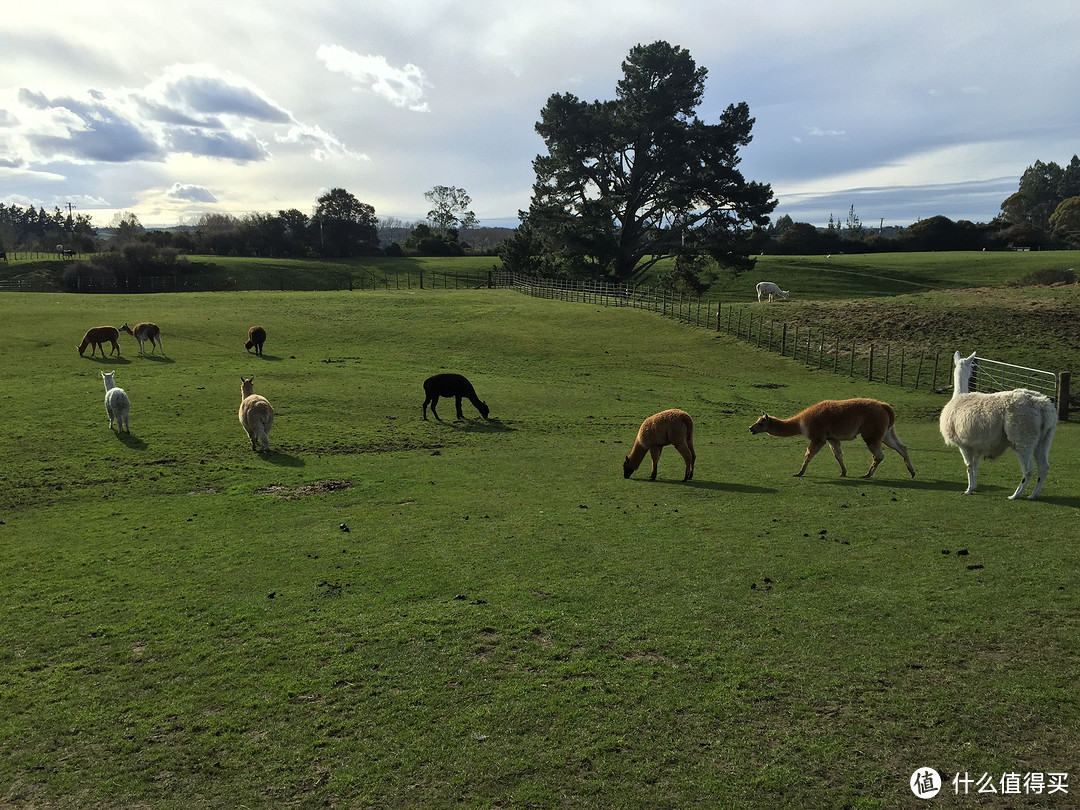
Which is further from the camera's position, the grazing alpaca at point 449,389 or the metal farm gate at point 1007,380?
the metal farm gate at point 1007,380

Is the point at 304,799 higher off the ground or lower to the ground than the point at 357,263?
lower

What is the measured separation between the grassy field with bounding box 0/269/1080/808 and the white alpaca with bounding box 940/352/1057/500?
0.74 meters

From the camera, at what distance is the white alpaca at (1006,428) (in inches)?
436

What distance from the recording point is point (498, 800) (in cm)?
496

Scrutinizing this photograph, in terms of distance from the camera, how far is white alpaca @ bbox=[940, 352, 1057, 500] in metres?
11.1

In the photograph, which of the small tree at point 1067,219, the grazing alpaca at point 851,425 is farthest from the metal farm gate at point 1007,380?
the small tree at point 1067,219

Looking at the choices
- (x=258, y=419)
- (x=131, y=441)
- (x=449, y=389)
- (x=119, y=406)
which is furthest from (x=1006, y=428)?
(x=119, y=406)

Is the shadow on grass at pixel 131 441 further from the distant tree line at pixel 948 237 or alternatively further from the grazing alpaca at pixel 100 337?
the distant tree line at pixel 948 237

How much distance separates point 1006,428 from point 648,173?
5063 centimetres

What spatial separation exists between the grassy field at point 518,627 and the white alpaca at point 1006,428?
741 millimetres

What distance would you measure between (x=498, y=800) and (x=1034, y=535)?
8505 millimetres

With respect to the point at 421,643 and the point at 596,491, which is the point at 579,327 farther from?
the point at 421,643

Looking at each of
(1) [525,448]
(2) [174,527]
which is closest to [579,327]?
(1) [525,448]

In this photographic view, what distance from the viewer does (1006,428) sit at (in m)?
11.3
